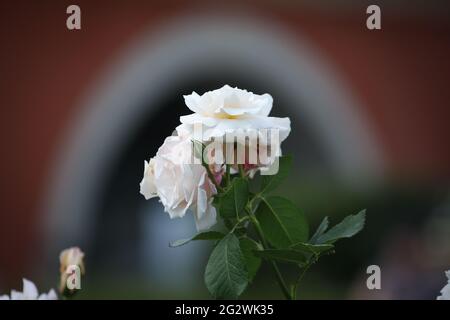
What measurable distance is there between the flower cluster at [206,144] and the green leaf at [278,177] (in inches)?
0.6

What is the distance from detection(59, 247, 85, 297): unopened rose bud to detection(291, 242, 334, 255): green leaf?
28cm

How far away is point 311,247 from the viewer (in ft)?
1.29

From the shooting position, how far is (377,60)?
2.60 meters

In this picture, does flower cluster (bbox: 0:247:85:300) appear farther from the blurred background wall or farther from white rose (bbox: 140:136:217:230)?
the blurred background wall

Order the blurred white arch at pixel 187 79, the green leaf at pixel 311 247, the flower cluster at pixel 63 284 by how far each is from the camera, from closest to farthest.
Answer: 1. the green leaf at pixel 311 247
2. the flower cluster at pixel 63 284
3. the blurred white arch at pixel 187 79

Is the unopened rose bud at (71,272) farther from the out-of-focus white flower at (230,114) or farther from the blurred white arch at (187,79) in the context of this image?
the blurred white arch at (187,79)

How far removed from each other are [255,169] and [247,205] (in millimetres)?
26

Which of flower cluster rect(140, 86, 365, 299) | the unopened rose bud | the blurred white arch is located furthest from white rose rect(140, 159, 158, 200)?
the blurred white arch

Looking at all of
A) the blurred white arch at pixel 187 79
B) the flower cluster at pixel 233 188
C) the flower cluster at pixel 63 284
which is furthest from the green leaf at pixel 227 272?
the blurred white arch at pixel 187 79

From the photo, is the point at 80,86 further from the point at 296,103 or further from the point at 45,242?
the point at 296,103

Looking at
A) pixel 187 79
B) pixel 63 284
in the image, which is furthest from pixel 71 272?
pixel 187 79

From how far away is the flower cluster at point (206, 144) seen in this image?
41 centimetres

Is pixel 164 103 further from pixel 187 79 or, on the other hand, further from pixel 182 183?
pixel 182 183
